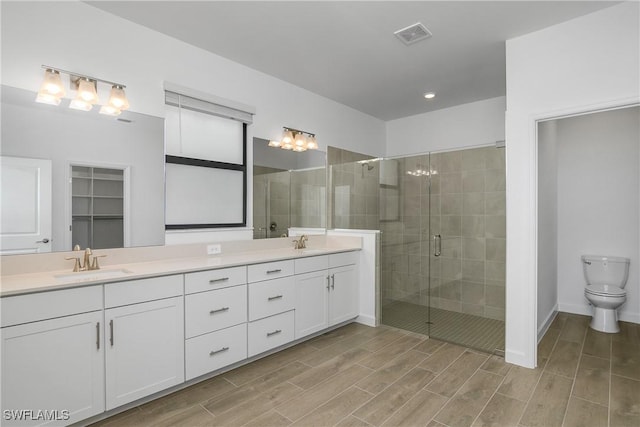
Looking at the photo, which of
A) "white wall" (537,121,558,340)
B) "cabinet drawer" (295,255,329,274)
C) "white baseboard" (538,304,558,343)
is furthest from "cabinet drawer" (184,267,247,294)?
"white baseboard" (538,304,558,343)

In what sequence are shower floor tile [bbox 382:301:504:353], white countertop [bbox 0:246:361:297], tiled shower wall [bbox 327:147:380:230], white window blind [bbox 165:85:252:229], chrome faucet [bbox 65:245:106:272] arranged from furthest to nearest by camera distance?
tiled shower wall [bbox 327:147:380:230], shower floor tile [bbox 382:301:504:353], white window blind [bbox 165:85:252:229], chrome faucet [bbox 65:245:106:272], white countertop [bbox 0:246:361:297]

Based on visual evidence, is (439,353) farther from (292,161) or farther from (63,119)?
(63,119)

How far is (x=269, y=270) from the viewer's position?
2.79 metres

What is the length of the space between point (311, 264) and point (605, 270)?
325cm

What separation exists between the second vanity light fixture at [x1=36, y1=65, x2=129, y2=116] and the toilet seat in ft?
15.2

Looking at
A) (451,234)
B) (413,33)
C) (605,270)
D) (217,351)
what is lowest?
(217,351)

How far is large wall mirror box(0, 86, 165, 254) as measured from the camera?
207 centimetres

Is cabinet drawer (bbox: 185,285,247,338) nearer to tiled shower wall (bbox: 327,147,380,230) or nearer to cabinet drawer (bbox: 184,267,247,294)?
cabinet drawer (bbox: 184,267,247,294)

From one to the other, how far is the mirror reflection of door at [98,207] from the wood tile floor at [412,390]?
1.15 m

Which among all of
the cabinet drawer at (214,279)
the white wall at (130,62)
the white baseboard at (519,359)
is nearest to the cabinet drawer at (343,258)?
the white wall at (130,62)

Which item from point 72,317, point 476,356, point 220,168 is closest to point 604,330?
point 476,356

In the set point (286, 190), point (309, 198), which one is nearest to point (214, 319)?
point (286, 190)

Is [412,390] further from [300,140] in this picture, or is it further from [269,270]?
[300,140]

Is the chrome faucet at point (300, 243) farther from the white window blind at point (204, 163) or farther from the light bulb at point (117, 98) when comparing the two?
the light bulb at point (117, 98)
